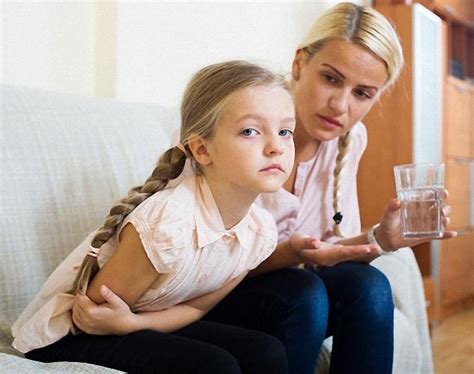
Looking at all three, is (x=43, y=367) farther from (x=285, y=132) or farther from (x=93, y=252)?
(x=285, y=132)

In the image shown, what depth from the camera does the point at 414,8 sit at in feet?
10.6

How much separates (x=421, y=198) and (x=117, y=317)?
58cm

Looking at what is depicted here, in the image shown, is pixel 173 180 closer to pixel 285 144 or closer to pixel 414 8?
pixel 285 144

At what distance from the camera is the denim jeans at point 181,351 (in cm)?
102

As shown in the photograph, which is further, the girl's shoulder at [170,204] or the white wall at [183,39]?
the white wall at [183,39]

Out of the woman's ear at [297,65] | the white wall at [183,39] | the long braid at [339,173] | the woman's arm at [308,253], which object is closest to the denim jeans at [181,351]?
the woman's arm at [308,253]

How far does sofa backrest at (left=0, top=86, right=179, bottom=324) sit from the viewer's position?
138 cm

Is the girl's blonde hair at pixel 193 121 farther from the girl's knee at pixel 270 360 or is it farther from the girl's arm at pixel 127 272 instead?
the girl's knee at pixel 270 360

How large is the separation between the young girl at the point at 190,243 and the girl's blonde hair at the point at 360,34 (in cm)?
33

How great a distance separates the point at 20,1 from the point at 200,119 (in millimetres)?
1090

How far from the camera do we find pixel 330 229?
164cm

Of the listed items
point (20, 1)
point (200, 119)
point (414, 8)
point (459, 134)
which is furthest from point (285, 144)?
point (459, 134)

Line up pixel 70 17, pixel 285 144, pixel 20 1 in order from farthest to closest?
1. pixel 70 17
2. pixel 20 1
3. pixel 285 144

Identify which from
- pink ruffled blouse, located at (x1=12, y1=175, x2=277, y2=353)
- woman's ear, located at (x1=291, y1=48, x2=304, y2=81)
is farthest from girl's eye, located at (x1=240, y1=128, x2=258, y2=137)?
woman's ear, located at (x1=291, y1=48, x2=304, y2=81)
